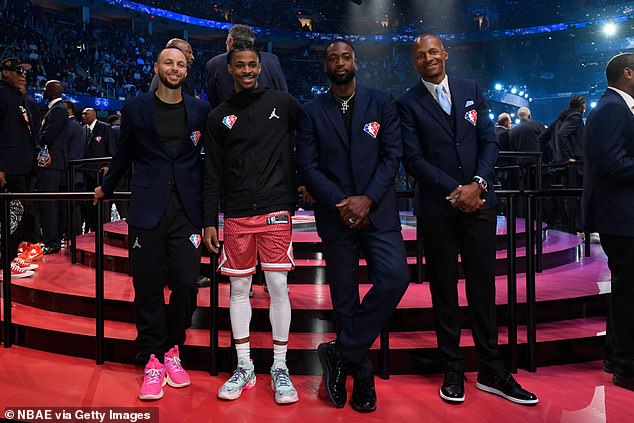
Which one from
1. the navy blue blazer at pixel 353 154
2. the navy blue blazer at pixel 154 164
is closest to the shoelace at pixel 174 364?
the navy blue blazer at pixel 154 164

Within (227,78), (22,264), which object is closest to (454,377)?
(227,78)

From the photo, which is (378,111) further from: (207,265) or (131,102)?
(207,265)

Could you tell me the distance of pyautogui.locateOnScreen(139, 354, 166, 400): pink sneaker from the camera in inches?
103

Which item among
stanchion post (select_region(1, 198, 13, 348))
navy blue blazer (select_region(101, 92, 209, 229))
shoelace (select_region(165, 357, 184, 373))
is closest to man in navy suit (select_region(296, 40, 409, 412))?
navy blue blazer (select_region(101, 92, 209, 229))

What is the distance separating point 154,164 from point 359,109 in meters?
1.03

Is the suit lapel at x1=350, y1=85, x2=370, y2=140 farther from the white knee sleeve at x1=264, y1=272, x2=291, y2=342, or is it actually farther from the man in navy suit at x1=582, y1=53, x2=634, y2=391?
the man in navy suit at x1=582, y1=53, x2=634, y2=391

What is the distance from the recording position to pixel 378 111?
2.58 metres

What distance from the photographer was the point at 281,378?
2.60m

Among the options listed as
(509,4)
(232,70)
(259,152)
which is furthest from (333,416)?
(509,4)

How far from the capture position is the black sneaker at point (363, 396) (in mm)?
2467

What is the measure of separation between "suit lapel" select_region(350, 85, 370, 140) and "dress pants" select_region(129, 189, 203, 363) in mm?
929

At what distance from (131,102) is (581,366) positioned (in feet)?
9.16

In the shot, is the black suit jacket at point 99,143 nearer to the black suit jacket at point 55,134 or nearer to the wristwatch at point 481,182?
the black suit jacket at point 55,134

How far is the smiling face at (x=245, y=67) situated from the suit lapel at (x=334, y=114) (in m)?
0.36
